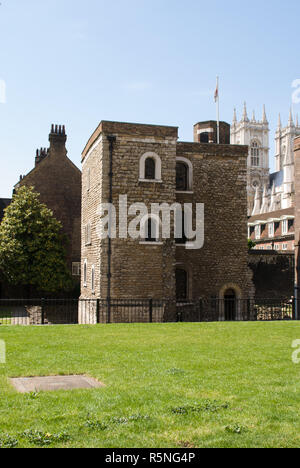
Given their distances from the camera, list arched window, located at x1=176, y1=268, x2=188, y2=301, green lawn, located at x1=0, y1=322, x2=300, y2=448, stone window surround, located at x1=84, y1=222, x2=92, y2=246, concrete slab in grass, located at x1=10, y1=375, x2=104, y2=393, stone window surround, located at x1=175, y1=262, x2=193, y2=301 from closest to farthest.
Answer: green lawn, located at x1=0, y1=322, x2=300, y2=448 < concrete slab in grass, located at x1=10, y1=375, x2=104, y2=393 < stone window surround, located at x1=84, y1=222, x2=92, y2=246 < stone window surround, located at x1=175, y1=262, x2=193, y2=301 < arched window, located at x1=176, y1=268, x2=188, y2=301

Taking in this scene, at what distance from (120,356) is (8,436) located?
216 inches

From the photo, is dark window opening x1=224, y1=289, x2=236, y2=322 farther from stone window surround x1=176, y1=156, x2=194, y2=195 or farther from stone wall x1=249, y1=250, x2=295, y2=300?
stone wall x1=249, y1=250, x2=295, y2=300

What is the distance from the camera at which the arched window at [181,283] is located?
29.0 metres

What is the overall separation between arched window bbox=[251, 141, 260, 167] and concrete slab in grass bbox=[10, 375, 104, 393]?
154 meters

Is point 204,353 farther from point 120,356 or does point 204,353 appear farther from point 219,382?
point 219,382

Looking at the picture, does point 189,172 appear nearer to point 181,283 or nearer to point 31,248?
point 181,283

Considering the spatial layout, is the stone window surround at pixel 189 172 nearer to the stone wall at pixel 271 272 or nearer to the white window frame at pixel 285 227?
the stone wall at pixel 271 272

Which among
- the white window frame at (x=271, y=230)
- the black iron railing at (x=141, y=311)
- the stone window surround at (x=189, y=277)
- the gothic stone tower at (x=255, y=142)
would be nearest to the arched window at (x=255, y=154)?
the gothic stone tower at (x=255, y=142)

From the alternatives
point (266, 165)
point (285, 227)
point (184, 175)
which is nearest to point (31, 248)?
point (184, 175)

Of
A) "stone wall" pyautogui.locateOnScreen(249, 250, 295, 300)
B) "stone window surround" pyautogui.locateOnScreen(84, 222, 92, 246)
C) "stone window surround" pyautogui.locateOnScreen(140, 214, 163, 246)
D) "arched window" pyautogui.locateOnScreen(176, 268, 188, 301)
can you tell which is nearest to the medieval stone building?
"stone wall" pyautogui.locateOnScreen(249, 250, 295, 300)

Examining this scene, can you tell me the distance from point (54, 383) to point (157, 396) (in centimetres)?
195

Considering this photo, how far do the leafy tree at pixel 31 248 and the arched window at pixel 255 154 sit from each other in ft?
426

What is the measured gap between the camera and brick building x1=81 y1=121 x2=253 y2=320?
24.5 m

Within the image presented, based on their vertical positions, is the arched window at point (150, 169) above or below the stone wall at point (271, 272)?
above
